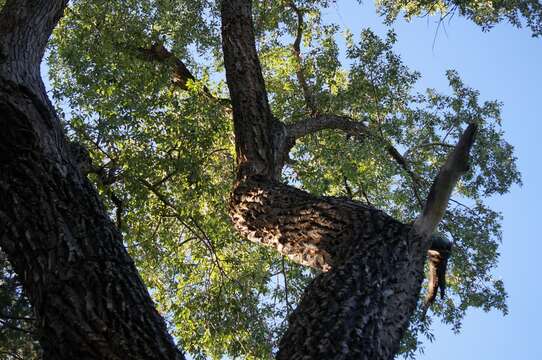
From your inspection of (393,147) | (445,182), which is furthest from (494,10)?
(445,182)

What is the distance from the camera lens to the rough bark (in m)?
3.63

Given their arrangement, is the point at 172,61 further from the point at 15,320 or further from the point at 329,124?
the point at 15,320

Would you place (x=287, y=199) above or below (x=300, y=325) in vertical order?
above

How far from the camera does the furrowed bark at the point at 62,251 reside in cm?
322

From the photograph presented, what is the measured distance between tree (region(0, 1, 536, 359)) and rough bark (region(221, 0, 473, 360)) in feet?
0.05

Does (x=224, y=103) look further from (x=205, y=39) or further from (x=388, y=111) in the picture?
(x=388, y=111)

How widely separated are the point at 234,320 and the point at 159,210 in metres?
2.07

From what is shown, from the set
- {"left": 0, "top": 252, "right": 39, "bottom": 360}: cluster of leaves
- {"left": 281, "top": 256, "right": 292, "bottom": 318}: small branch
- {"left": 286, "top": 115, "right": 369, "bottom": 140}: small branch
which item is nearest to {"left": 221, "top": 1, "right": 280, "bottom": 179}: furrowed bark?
{"left": 286, "top": 115, "right": 369, "bottom": 140}: small branch

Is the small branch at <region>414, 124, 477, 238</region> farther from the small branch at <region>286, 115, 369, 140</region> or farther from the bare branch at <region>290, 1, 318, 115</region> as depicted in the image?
the bare branch at <region>290, 1, 318, 115</region>

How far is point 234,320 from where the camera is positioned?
9141mm

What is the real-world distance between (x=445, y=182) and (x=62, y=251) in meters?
2.66

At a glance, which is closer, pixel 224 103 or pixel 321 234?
pixel 321 234

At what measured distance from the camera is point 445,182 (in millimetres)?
4426

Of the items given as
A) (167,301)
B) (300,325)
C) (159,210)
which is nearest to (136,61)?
(159,210)
